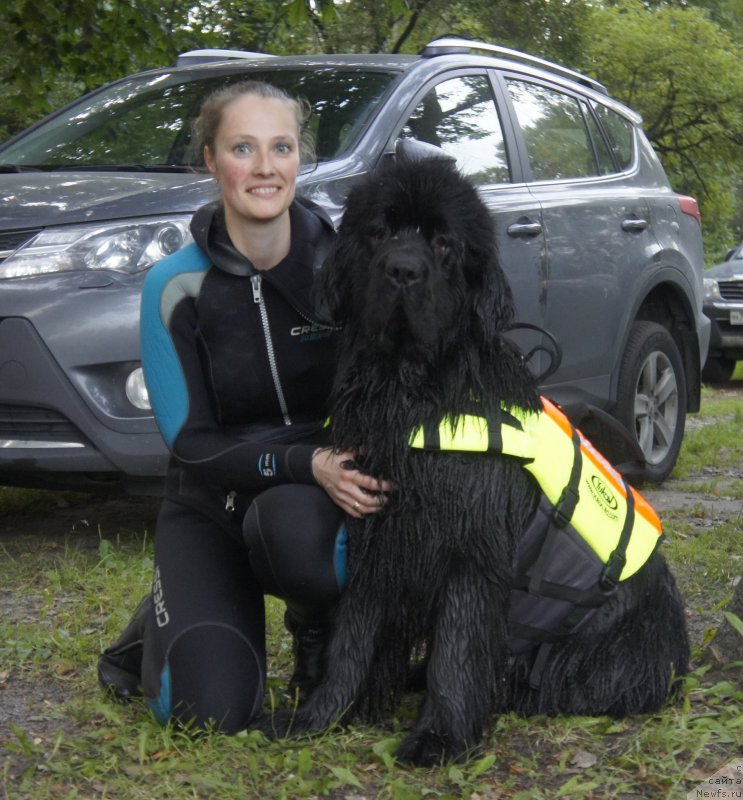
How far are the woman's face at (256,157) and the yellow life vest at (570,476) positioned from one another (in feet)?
2.72

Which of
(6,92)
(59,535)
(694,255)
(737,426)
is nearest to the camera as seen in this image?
(59,535)

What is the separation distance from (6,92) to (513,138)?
7025 millimetres

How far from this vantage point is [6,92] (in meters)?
11.0

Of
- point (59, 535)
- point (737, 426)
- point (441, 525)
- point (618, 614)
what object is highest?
point (441, 525)

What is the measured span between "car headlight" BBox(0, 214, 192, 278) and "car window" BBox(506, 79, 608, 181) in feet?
6.86

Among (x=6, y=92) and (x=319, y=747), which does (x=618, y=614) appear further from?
(x=6, y=92)

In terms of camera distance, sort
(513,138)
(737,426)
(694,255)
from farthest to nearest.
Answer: (737,426) → (694,255) → (513,138)

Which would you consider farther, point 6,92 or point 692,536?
point 6,92

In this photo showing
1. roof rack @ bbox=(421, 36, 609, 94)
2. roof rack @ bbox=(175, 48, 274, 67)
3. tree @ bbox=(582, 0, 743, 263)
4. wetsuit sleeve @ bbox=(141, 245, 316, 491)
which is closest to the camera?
wetsuit sleeve @ bbox=(141, 245, 316, 491)

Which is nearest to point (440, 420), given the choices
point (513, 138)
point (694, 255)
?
point (513, 138)

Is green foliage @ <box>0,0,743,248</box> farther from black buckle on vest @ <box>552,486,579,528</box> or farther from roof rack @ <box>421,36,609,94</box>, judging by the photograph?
black buckle on vest @ <box>552,486,579,528</box>

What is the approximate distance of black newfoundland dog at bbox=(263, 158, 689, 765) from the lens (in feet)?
9.25

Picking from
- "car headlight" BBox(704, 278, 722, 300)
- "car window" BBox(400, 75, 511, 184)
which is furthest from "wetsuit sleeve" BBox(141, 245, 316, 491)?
"car headlight" BBox(704, 278, 722, 300)

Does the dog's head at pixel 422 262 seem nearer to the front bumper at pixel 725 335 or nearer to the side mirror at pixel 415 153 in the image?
the side mirror at pixel 415 153
